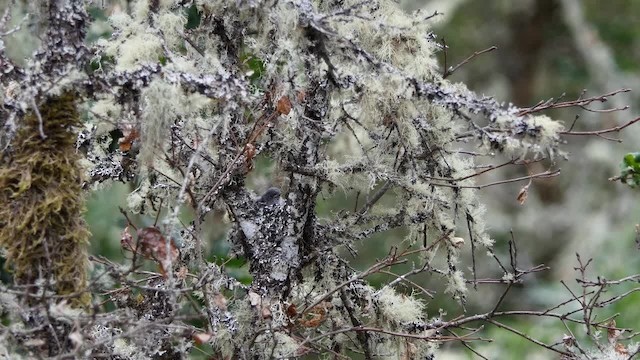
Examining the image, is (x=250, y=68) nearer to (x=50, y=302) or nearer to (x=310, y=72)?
(x=310, y=72)

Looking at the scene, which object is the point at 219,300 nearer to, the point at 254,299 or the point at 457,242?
the point at 254,299

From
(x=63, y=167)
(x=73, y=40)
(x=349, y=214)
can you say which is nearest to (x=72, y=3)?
(x=73, y=40)

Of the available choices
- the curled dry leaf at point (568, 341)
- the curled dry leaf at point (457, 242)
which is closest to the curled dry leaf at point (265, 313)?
the curled dry leaf at point (457, 242)

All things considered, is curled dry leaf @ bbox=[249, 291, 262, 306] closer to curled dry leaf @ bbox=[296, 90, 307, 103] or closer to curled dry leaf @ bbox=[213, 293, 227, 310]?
curled dry leaf @ bbox=[213, 293, 227, 310]

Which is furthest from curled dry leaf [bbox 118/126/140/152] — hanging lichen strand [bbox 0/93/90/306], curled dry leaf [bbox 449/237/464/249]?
curled dry leaf [bbox 449/237/464/249]

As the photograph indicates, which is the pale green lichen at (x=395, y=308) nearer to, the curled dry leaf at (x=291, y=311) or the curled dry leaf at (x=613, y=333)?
the curled dry leaf at (x=291, y=311)

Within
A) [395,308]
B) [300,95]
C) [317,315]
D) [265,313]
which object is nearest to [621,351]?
[395,308]
